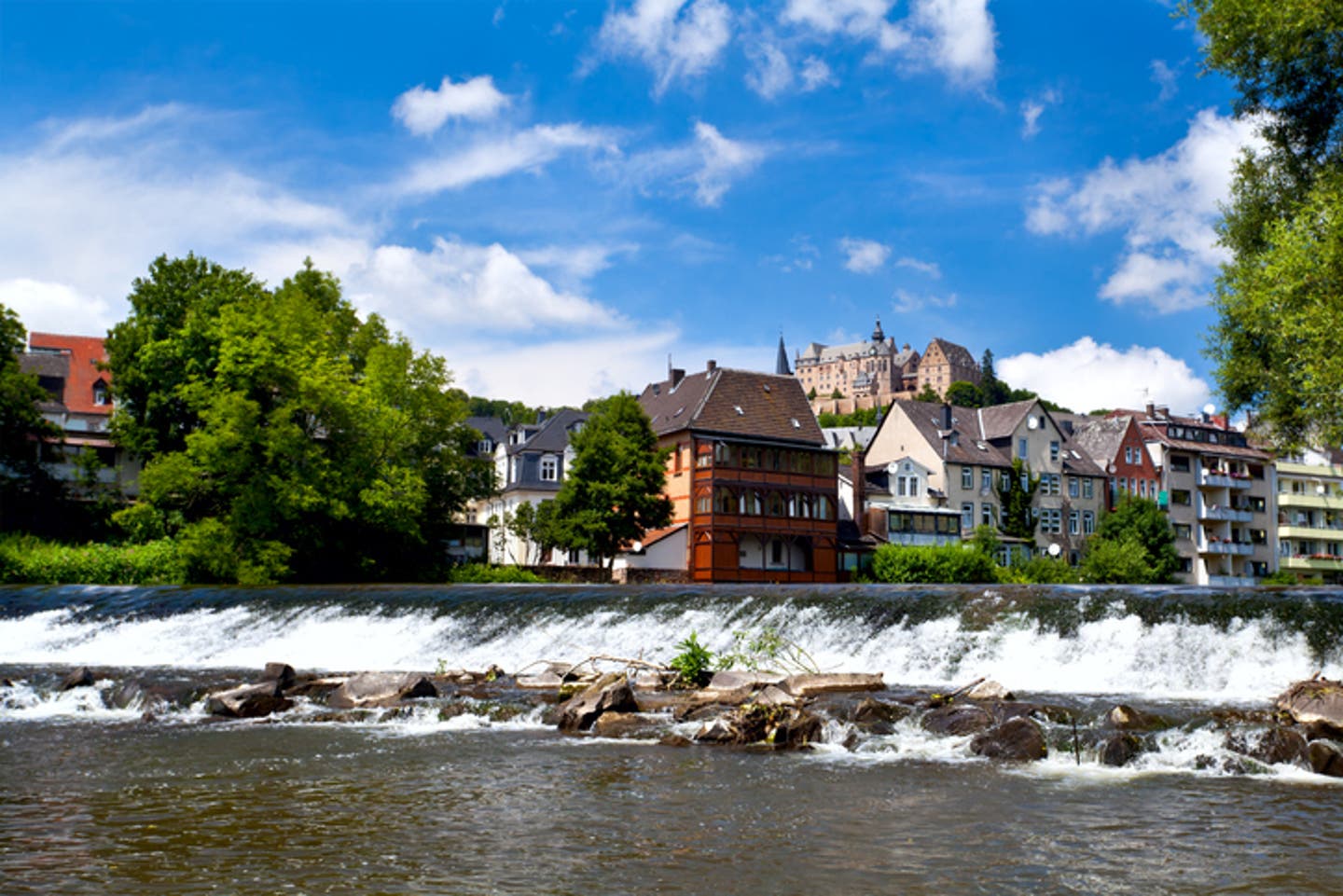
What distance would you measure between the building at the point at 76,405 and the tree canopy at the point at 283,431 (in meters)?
5.76

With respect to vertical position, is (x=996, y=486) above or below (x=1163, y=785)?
above

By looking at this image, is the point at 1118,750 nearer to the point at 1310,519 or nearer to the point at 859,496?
the point at 859,496

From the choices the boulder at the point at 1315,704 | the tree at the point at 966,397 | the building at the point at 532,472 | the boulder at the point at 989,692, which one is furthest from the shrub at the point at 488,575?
the tree at the point at 966,397

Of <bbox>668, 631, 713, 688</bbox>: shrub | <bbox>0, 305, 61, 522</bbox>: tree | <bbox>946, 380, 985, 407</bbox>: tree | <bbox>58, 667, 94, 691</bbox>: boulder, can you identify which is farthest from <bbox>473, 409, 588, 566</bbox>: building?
<bbox>946, 380, 985, 407</bbox>: tree

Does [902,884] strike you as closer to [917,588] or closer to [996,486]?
[917,588]

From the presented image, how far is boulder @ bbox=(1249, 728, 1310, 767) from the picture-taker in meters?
11.9

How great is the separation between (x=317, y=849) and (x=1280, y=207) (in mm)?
25901

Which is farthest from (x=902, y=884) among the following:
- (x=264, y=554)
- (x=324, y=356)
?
(x=324, y=356)

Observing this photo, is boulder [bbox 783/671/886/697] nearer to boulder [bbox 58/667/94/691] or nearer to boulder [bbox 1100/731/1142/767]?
boulder [bbox 1100/731/1142/767]

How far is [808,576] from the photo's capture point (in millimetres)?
65250

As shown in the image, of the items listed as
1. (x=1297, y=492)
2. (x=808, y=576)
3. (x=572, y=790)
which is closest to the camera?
(x=572, y=790)

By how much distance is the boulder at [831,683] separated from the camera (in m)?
17.1

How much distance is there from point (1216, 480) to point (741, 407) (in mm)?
43606

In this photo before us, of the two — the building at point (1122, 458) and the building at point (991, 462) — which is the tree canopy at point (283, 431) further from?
the building at point (1122, 458)
